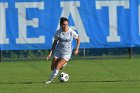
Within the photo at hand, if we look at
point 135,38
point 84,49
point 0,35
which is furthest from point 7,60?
point 135,38

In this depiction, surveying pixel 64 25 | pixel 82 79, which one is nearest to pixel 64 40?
pixel 64 25

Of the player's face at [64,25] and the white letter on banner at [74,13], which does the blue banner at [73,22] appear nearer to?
the white letter on banner at [74,13]

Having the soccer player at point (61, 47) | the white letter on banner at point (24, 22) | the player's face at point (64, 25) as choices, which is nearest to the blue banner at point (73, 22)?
the white letter on banner at point (24, 22)

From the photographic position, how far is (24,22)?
2755 centimetres

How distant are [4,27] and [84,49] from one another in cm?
417

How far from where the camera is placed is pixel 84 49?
1135 inches

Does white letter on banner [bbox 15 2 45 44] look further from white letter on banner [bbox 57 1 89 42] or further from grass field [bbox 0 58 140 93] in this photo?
grass field [bbox 0 58 140 93]

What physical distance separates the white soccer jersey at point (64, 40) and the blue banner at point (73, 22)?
10.9m

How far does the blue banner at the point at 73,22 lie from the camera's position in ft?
90.4

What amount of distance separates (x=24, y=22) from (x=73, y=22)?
2.38 metres

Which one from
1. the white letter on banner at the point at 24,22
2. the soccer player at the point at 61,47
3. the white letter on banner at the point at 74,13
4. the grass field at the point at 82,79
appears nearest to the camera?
the grass field at the point at 82,79

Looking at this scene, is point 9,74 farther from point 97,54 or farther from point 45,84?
point 97,54

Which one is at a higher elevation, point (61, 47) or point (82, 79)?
point (61, 47)

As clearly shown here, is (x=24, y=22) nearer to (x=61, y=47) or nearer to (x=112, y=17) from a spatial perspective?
(x=112, y=17)
